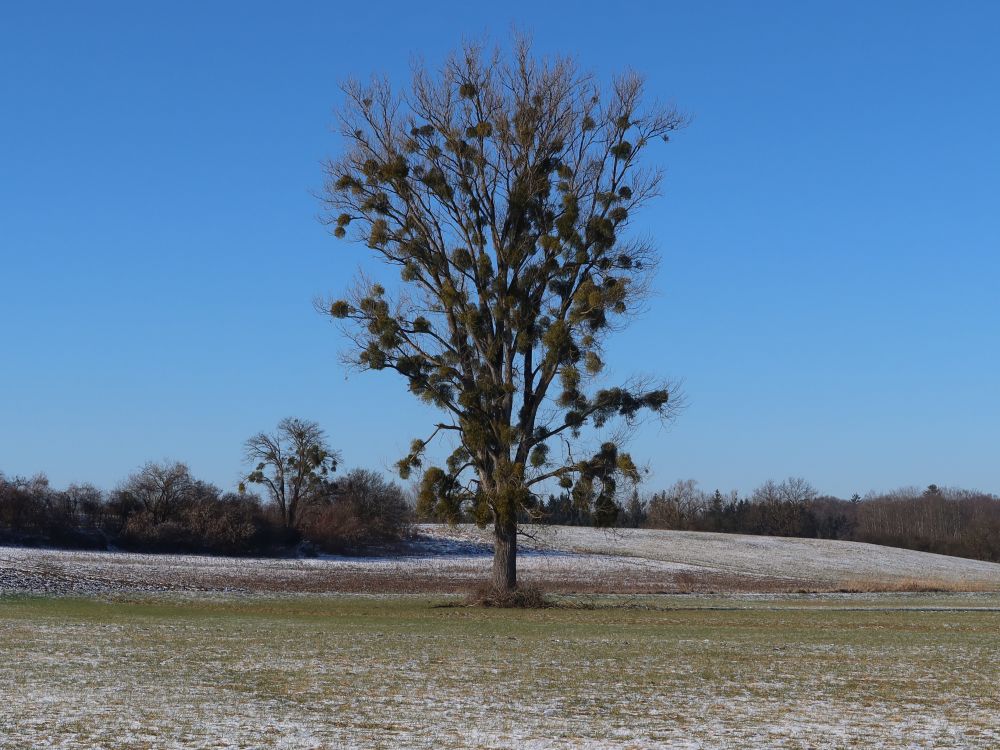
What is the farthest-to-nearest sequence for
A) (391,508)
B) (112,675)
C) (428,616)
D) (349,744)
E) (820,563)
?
(391,508), (820,563), (428,616), (112,675), (349,744)

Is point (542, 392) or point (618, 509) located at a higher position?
point (542, 392)

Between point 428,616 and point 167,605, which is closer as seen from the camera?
point 428,616

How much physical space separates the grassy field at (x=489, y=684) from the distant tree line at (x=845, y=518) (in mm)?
54949

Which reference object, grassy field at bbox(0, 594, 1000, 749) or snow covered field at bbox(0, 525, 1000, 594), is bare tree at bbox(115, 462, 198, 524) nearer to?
snow covered field at bbox(0, 525, 1000, 594)

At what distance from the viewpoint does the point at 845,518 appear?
13750 cm

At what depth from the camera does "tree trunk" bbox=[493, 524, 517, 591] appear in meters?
31.0

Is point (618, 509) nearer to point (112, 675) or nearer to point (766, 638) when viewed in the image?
point (766, 638)

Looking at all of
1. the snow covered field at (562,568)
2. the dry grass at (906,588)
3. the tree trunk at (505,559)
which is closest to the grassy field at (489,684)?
the tree trunk at (505,559)

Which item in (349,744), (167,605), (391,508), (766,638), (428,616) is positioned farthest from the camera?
(391,508)

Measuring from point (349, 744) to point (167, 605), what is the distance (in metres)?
22.4

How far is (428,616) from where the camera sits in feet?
86.1

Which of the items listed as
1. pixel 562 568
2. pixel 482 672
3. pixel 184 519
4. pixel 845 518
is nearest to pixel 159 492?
pixel 184 519

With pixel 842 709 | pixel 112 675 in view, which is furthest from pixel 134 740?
pixel 842 709

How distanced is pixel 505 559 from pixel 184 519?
40.5m
